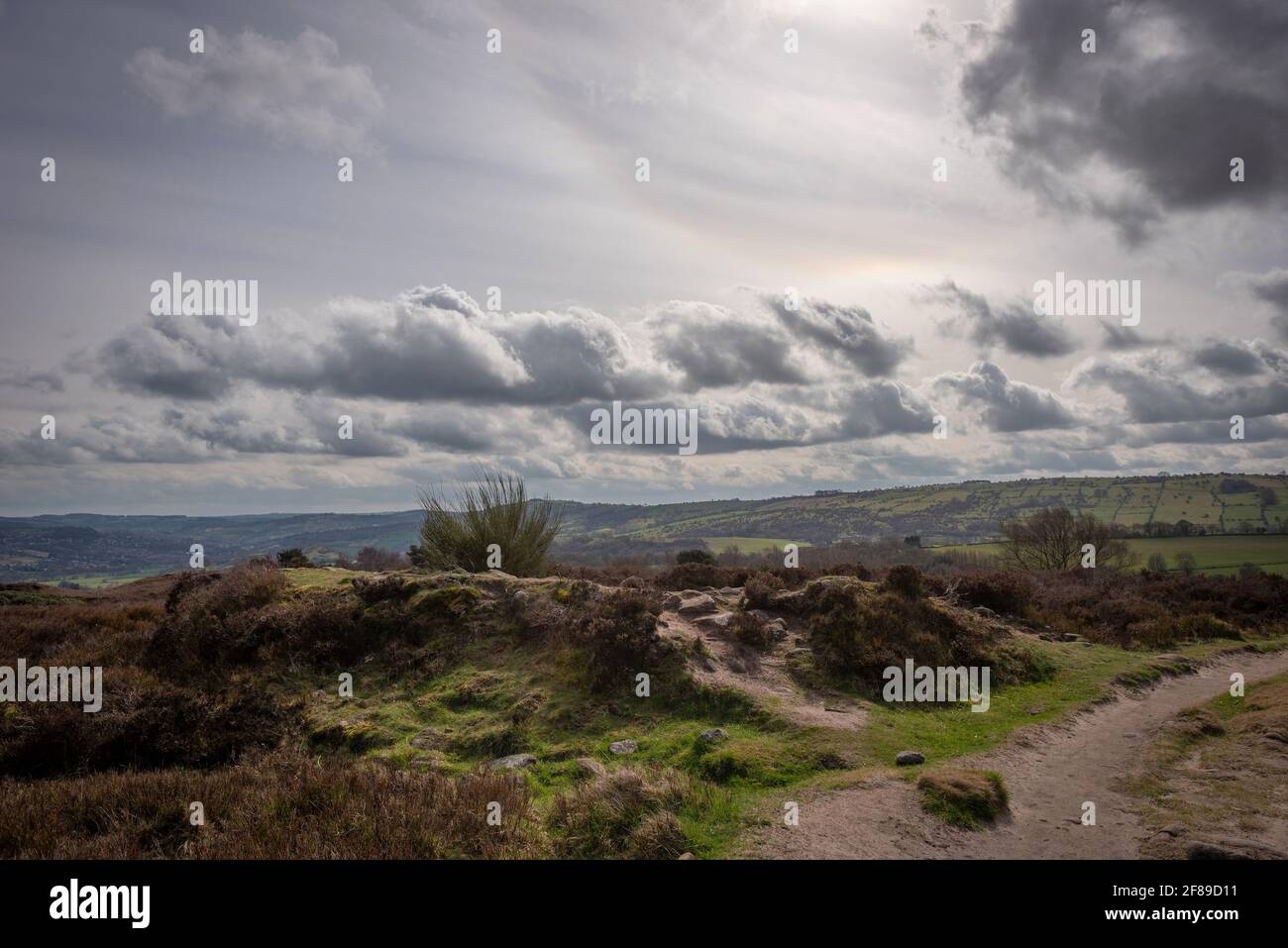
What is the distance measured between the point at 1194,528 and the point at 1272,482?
5879 centimetres

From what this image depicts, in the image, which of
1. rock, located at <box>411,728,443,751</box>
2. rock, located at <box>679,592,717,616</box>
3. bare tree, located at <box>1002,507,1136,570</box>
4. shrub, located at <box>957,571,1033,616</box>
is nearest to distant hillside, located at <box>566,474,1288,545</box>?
bare tree, located at <box>1002,507,1136,570</box>

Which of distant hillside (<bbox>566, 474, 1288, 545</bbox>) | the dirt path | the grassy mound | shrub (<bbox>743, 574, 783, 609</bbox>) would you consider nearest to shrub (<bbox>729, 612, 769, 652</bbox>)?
shrub (<bbox>743, 574, 783, 609</bbox>)

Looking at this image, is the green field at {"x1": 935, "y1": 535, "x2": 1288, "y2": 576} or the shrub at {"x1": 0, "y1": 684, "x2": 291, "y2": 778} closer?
the shrub at {"x1": 0, "y1": 684, "x2": 291, "y2": 778}

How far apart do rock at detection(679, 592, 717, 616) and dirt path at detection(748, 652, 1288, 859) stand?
753 centimetres

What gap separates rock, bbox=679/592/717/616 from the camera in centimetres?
1666

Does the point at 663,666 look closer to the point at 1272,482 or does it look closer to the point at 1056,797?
the point at 1056,797

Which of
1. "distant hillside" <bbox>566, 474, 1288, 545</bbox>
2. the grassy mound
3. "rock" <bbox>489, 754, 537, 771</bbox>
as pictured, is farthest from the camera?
"distant hillside" <bbox>566, 474, 1288, 545</bbox>

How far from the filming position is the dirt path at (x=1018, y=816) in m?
6.94

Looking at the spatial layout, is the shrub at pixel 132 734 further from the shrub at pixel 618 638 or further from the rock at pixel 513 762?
the shrub at pixel 618 638

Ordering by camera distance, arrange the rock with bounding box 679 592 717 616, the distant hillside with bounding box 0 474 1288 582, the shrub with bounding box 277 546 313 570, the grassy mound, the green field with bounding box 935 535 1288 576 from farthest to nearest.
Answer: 1. the distant hillside with bounding box 0 474 1288 582
2. the green field with bounding box 935 535 1288 576
3. the shrub with bounding box 277 546 313 570
4. the rock with bounding box 679 592 717 616
5. the grassy mound

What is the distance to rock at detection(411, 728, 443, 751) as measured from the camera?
1090 centimetres

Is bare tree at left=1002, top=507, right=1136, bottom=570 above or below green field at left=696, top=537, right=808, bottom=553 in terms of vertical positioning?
above

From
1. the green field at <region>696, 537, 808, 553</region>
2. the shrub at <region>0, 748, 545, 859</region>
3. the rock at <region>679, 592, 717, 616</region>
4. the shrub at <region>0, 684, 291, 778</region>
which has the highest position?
the rock at <region>679, 592, 717, 616</region>

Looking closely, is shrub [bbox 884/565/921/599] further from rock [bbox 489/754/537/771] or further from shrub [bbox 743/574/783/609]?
rock [bbox 489/754/537/771]
